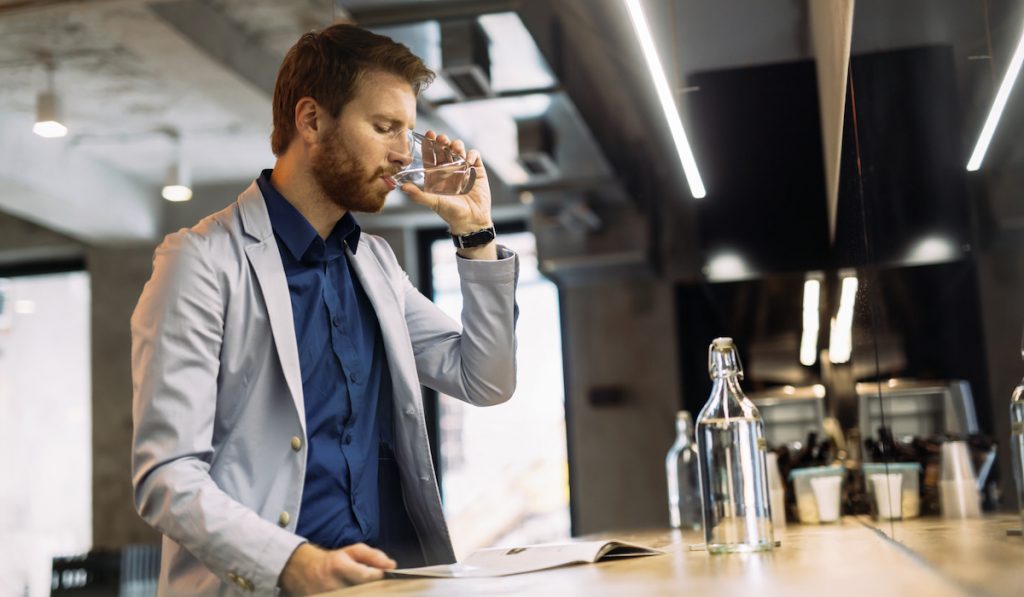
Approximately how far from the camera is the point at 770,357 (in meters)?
5.38

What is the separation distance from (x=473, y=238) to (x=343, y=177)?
0.21 m

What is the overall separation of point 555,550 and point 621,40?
3.58 meters

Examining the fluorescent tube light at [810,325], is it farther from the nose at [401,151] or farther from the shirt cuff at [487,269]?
the nose at [401,151]

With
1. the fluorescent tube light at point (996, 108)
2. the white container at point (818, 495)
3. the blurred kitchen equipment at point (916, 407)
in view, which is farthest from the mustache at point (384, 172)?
the white container at point (818, 495)

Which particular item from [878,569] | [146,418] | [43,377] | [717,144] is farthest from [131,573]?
[878,569]

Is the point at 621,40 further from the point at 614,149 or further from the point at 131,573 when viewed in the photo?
the point at 131,573

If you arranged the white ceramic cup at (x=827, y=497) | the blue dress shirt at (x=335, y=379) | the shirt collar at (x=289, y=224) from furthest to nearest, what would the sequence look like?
the white ceramic cup at (x=827, y=497) → the shirt collar at (x=289, y=224) → the blue dress shirt at (x=335, y=379)

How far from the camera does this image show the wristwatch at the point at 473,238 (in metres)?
1.66

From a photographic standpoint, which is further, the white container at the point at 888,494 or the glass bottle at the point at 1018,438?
the white container at the point at 888,494

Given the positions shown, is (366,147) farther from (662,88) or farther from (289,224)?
(662,88)

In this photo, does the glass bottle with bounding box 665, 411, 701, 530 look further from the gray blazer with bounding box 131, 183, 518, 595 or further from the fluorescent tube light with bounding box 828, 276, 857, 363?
the gray blazer with bounding box 131, 183, 518, 595

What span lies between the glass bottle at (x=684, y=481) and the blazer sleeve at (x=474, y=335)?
1.29m

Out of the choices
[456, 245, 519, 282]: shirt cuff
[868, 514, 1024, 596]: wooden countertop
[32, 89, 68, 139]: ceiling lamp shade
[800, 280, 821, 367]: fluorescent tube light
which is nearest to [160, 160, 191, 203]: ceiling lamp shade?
[32, 89, 68, 139]: ceiling lamp shade

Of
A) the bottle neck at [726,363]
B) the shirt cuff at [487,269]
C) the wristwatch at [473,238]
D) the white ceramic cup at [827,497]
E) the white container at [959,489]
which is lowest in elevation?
the white ceramic cup at [827,497]
